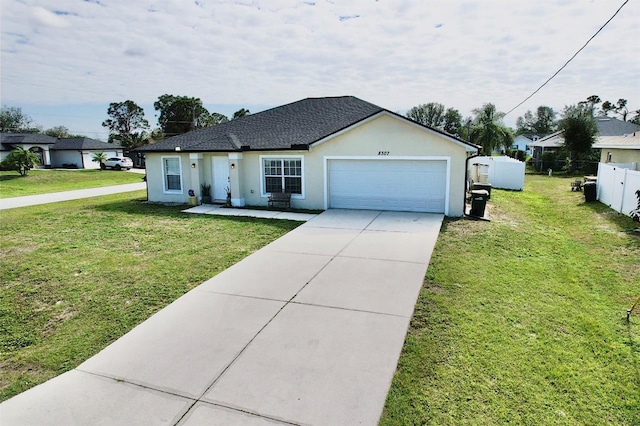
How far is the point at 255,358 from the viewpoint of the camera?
5.01m

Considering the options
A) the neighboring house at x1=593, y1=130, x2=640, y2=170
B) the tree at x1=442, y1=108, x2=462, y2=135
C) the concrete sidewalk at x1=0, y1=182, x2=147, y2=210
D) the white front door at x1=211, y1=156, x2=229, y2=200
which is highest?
the tree at x1=442, y1=108, x2=462, y2=135

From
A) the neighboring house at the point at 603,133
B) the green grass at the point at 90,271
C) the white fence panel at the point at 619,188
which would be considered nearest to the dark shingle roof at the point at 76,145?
the green grass at the point at 90,271

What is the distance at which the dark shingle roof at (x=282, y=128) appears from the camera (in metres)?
15.9

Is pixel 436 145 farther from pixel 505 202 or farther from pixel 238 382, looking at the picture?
pixel 238 382

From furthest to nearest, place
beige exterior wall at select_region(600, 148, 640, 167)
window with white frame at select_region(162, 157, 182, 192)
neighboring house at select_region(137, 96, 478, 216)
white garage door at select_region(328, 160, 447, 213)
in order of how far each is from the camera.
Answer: beige exterior wall at select_region(600, 148, 640, 167) < window with white frame at select_region(162, 157, 182, 192) < white garage door at select_region(328, 160, 447, 213) < neighboring house at select_region(137, 96, 478, 216)

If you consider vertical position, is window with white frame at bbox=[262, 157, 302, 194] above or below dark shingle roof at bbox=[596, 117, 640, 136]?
below

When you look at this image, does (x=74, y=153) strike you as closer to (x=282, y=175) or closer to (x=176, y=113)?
(x=176, y=113)

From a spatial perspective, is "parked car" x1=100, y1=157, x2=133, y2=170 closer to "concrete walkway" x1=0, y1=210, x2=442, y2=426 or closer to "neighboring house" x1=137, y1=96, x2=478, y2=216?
"neighboring house" x1=137, y1=96, x2=478, y2=216

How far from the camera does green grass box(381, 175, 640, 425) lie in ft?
13.2

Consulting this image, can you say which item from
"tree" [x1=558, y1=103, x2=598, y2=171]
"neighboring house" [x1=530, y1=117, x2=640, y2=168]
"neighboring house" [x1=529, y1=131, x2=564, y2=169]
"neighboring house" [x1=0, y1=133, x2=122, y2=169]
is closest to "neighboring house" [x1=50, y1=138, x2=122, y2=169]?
"neighboring house" [x1=0, y1=133, x2=122, y2=169]

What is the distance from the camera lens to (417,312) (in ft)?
20.3

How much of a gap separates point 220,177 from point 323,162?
4.95m

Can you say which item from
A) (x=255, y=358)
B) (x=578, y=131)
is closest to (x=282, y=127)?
(x=255, y=358)

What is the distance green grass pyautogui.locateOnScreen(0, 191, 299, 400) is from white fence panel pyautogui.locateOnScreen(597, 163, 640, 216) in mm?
11381
